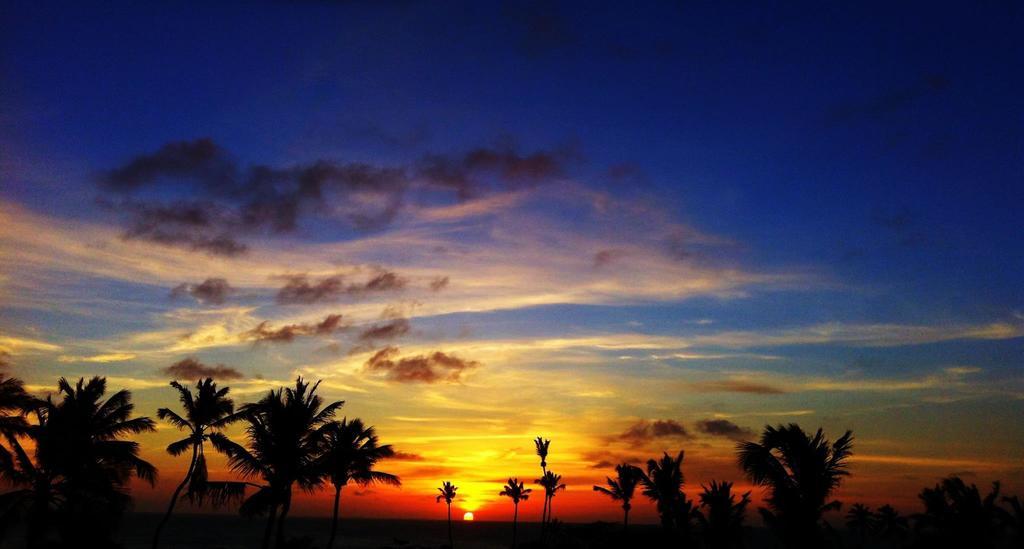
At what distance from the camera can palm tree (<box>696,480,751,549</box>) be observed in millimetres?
39719

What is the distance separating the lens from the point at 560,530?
94.7 metres

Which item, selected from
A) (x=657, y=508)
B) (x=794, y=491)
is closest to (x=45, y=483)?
(x=794, y=491)

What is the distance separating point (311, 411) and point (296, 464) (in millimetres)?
2783

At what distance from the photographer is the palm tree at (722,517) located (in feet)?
130

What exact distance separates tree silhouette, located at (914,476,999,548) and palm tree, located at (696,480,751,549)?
12413 millimetres

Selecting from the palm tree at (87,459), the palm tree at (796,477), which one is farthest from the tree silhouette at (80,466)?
the palm tree at (796,477)

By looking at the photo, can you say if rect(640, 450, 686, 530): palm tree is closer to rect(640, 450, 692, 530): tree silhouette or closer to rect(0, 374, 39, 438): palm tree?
rect(640, 450, 692, 530): tree silhouette

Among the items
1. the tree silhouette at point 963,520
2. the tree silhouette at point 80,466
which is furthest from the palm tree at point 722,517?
the tree silhouette at point 80,466

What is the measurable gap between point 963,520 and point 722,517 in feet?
48.9

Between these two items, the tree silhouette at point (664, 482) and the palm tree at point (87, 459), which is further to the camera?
the tree silhouette at point (664, 482)

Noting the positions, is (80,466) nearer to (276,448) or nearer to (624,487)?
(276,448)

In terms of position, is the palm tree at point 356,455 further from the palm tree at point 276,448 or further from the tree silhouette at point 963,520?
the tree silhouette at point 963,520

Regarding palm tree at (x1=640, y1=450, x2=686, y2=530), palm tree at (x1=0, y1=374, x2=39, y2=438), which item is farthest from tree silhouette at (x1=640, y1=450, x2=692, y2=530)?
palm tree at (x1=0, y1=374, x2=39, y2=438)

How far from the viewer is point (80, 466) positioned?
33.8 m
